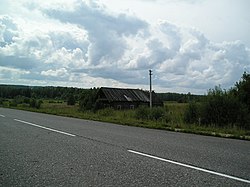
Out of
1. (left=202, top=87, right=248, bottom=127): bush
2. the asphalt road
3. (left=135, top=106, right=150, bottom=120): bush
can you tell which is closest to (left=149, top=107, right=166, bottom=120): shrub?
(left=135, top=106, right=150, bottom=120): bush

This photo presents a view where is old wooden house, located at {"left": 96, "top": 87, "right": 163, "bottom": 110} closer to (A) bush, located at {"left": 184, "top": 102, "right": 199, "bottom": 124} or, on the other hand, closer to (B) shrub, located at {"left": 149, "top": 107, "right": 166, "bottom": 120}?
(B) shrub, located at {"left": 149, "top": 107, "right": 166, "bottom": 120}

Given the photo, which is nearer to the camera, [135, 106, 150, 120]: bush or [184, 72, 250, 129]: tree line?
[184, 72, 250, 129]: tree line

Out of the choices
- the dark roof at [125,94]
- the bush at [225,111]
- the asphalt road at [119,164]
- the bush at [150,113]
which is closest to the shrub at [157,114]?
the bush at [150,113]

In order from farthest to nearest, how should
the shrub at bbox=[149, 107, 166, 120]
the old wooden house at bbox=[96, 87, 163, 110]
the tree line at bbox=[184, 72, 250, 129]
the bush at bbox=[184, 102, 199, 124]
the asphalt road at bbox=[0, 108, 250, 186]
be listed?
the old wooden house at bbox=[96, 87, 163, 110] < the shrub at bbox=[149, 107, 166, 120] < the bush at bbox=[184, 102, 199, 124] < the tree line at bbox=[184, 72, 250, 129] < the asphalt road at bbox=[0, 108, 250, 186]

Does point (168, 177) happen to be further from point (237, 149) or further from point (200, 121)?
point (200, 121)

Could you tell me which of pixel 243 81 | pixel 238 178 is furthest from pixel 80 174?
pixel 243 81

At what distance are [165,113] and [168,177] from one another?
16315mm

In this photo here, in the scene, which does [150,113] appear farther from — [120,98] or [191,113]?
[120,98]

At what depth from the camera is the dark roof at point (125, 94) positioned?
46812 millimetres

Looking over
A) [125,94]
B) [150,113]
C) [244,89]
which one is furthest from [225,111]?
[125,94]

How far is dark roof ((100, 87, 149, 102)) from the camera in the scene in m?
46.8

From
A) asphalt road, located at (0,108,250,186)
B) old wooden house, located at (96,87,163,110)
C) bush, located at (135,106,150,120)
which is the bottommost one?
asphalt road, located at (0,108,250,186)

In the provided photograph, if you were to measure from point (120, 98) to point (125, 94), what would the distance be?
276cm

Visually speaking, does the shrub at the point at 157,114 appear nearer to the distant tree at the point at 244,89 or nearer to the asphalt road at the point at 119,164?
the distant tree at the point at 244,89
